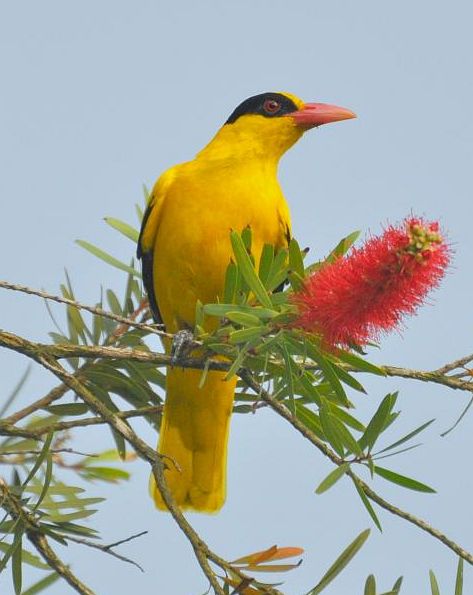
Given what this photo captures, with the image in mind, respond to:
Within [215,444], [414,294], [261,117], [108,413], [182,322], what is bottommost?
[414,294]

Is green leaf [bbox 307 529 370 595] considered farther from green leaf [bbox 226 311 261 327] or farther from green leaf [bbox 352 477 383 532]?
green leaf [bbox 226 311 261 327]

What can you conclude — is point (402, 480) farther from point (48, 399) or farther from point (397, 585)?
point (48, 399)

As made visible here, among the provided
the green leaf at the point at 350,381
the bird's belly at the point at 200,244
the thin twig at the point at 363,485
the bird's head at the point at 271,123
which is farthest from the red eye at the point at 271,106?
the green leaf at the point at 350,381

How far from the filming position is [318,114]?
5.04 meters

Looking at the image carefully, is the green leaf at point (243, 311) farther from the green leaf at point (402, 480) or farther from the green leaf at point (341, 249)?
the green leaf at point (402, 480)

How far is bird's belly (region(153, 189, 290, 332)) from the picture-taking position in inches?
168

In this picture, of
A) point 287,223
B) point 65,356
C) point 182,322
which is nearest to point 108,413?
point 65,356

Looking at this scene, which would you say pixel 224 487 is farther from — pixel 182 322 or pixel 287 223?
pixel 287 223

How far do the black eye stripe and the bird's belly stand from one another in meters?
0.81

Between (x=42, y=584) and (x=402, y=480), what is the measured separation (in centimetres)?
100

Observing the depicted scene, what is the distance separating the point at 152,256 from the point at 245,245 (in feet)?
6.87

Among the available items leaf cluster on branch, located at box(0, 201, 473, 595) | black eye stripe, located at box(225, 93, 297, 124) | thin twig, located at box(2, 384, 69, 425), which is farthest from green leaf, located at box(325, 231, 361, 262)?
black eye stripe, located at box(225, 93, 297, 124)

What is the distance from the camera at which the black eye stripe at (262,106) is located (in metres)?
5.16

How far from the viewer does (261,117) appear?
5.16m
